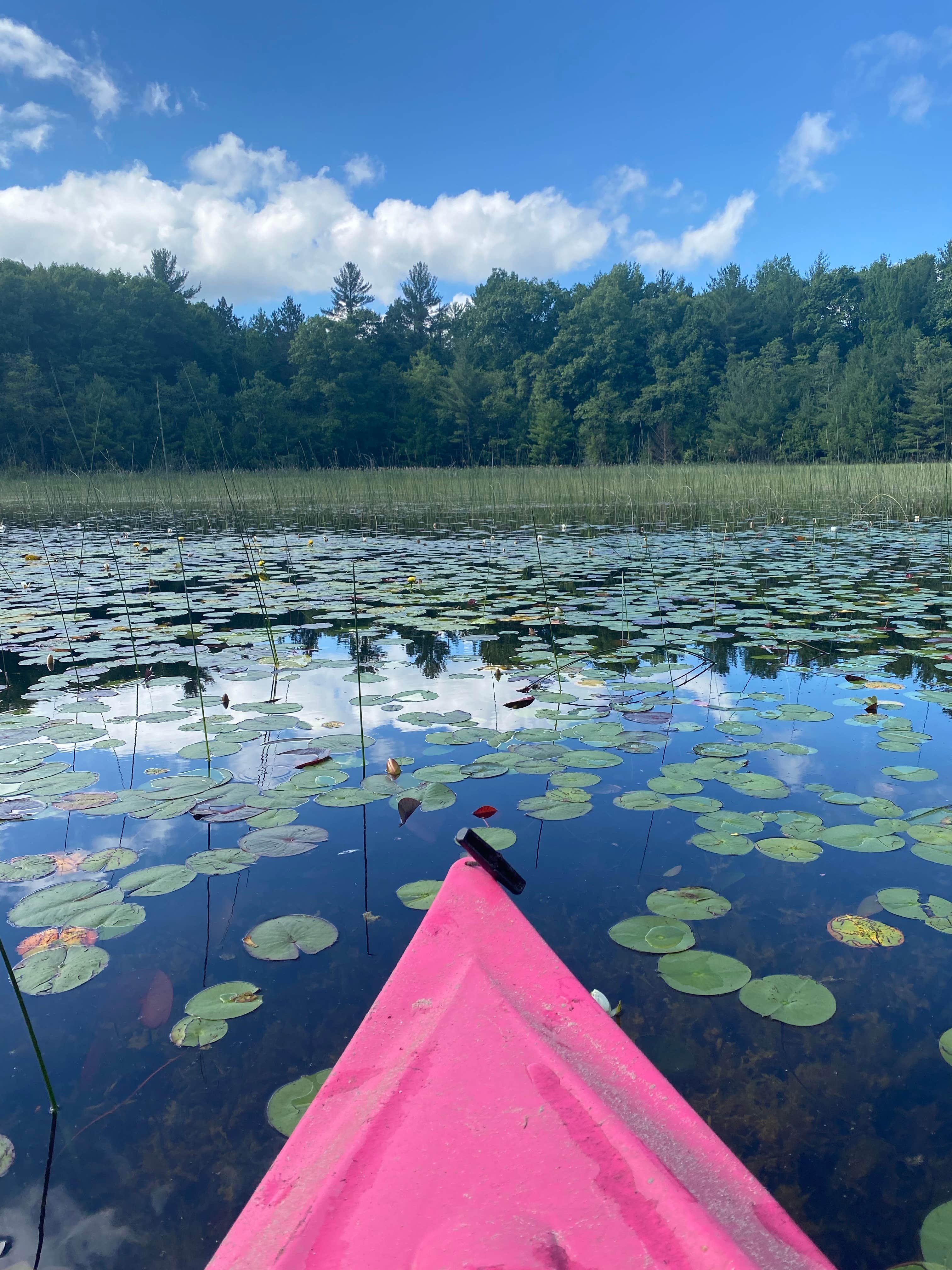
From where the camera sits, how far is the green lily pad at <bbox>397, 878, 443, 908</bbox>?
1285 mm

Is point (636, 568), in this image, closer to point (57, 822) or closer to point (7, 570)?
point (57, 822)

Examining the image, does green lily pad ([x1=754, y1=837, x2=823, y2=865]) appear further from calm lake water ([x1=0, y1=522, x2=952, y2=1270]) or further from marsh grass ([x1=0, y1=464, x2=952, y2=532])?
marsh grass ([x1=0, y1=464, x2=952, y2=532])

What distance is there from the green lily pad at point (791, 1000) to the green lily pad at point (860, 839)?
1.41 feet

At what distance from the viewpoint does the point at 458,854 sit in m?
1.48

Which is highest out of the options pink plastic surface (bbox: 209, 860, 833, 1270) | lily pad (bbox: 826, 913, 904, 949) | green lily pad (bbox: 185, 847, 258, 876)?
pink plastic surface (bbox: 209, 860, 833, 1270)

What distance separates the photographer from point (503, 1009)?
2.78ft

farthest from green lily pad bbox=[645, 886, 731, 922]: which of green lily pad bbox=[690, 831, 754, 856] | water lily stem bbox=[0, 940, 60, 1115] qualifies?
water lily stem bbox=[0, 940, 60, 1115]

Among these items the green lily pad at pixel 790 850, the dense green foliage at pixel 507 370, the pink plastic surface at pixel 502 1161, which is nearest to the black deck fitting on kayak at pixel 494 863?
the pink plastic surface at pixel 502 1161

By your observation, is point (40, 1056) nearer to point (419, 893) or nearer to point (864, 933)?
point (419, 893)

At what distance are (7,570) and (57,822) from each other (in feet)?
14.9

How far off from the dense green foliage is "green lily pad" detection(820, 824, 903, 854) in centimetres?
2313

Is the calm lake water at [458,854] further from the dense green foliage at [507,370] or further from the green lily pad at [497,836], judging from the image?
the dense green foliage at [507,370]

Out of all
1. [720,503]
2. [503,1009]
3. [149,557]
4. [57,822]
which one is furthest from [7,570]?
[720,503]

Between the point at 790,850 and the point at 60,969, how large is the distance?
4.34 ft
